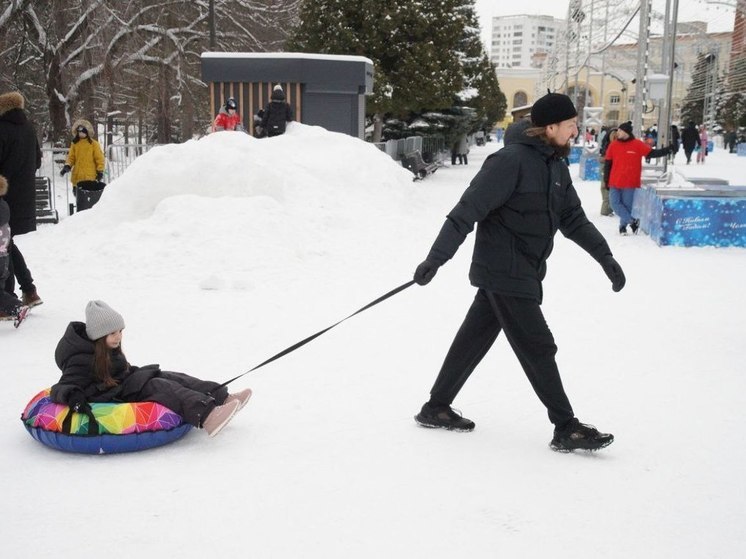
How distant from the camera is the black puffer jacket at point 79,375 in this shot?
403cm

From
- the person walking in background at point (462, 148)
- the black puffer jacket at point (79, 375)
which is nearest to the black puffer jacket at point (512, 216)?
the black puffer jacket at point (79, 375)

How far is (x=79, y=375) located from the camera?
4.07 metres

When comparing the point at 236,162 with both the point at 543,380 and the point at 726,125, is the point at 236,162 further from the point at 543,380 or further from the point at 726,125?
the point at 726,125

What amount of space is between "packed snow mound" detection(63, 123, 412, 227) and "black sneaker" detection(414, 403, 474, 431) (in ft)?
21.6

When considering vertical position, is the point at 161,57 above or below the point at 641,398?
above

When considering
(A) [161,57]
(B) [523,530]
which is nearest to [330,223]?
(B) [523,530]

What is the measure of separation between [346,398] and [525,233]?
5.19ft

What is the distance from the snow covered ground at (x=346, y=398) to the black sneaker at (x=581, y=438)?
73 mm

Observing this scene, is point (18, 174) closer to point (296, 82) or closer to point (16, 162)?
point (16, 162)

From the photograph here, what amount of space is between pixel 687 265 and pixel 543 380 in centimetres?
671

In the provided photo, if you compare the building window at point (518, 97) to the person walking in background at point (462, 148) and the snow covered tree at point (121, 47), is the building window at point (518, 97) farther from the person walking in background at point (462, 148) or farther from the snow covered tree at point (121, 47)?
the snow covered tree at point (121, 47)

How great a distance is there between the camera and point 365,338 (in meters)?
6.45

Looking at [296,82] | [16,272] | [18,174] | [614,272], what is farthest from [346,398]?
[296,82]

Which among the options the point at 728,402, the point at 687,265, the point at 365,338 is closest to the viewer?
the point at 728,402
